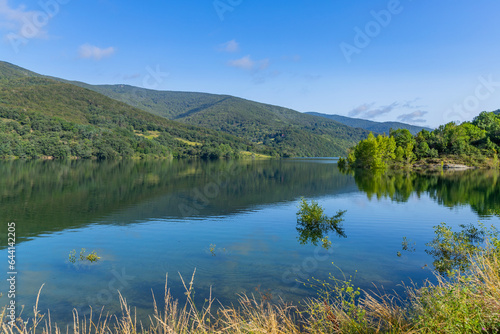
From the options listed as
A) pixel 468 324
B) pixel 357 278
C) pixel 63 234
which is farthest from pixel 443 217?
pixel 63 234

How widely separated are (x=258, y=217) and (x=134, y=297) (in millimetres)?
19224

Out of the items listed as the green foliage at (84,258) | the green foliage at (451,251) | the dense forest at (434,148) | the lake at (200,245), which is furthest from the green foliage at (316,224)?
the dense forest at (434,148)

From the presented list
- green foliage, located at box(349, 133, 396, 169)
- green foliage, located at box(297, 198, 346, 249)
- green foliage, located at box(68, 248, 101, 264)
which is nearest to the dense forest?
green foliage, located at box(349, 133, 396, 169)

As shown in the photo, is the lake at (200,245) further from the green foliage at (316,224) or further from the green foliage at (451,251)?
the green foliage at (316,224)

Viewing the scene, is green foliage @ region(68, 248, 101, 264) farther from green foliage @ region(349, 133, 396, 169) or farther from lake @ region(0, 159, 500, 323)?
green foliage @ region(349, 133, 396, 169)

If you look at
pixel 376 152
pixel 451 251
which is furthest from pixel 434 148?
pixel 451 251

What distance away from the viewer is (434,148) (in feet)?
390

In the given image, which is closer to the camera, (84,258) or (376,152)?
(84,258)

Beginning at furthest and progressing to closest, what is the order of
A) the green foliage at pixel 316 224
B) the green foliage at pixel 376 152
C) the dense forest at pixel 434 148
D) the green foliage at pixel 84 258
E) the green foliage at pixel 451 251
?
1. the dense forest at pixel 434 148
2. the green foliage at pixel 376 152
3. the green foliage at pixel 316 224
4. the green foliage at pixel 84 258
5. the green foliage at pixel 451 251

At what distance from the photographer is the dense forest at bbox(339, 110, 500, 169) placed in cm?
10968

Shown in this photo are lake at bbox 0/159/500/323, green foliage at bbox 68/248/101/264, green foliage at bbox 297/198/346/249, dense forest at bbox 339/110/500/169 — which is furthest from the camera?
dense forest at bbox 339/110/500/169

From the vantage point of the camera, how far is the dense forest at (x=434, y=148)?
360ft

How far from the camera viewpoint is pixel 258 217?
3147 centimetres

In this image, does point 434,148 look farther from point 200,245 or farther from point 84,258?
point 84,258
